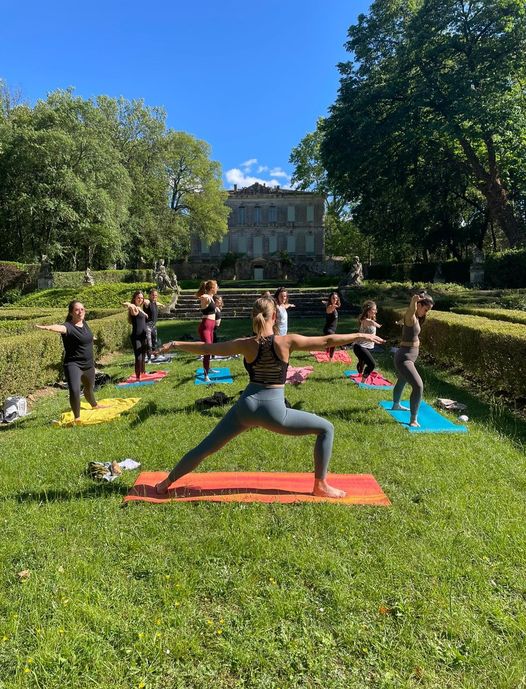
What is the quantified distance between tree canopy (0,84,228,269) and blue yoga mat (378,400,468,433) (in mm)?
27085

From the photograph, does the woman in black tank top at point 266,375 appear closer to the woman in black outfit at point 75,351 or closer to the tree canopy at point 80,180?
the woman in black outfit at point 75,351

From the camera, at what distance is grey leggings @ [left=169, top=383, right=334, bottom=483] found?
342 centimetres

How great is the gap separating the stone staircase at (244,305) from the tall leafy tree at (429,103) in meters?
6.06

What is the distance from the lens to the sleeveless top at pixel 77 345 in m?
5.94

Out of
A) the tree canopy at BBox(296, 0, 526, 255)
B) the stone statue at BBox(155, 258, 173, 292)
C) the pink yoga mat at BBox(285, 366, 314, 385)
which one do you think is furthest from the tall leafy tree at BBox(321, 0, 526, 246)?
the pink yoga mat at BBox(285, 366, 314, 385)

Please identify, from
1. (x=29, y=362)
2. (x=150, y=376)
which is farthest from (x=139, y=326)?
(x=29, y=362)

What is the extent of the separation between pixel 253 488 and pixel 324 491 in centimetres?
68

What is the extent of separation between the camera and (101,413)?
21.5ft

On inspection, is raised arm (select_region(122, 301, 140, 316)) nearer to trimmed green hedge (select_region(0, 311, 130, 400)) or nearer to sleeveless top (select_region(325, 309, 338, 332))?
trimmed green hedge (select_region(0, 311, 130, 400))

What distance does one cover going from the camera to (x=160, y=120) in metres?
38.6

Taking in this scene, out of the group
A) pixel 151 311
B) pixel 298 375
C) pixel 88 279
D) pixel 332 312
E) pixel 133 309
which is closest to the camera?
pixel 133 309

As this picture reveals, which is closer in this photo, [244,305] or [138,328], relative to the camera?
[138,328]

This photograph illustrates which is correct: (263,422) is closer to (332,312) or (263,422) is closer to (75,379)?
(75,379)

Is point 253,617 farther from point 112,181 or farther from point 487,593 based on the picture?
point 112,181
